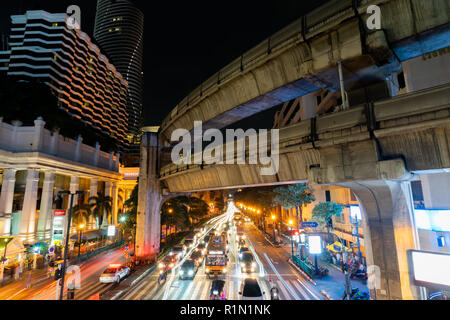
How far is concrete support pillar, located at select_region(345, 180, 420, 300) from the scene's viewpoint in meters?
9.04

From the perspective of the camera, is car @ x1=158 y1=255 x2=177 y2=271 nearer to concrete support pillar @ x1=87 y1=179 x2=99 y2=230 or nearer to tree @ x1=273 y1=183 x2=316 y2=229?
tree @ x1=273 y1=183 x2=316 y2=229

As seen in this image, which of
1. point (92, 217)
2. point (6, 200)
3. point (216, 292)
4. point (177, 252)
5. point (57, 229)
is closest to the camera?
point (216, 292)

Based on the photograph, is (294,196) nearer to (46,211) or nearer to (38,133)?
(46,211)

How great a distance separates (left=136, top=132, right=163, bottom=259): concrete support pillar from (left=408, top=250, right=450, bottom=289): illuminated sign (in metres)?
23.1

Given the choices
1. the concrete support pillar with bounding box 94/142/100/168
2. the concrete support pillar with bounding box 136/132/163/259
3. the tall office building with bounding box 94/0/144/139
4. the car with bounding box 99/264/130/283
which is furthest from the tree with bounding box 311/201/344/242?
the tall office building with bounding box 94/0/144/139

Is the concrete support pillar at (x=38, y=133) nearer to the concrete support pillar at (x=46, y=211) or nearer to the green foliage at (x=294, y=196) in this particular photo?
the concrete support pillar at (x=46, y=211)

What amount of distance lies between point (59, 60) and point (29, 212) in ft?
245

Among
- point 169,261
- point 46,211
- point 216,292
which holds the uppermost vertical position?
point 46,211

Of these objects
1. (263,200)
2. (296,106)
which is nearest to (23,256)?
(263,200)

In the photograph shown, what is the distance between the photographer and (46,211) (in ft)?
120

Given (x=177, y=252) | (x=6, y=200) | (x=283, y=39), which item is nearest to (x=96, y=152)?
(x=6, y=200)

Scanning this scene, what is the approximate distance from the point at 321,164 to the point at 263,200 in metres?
34.6

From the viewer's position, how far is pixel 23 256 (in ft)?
95.4
